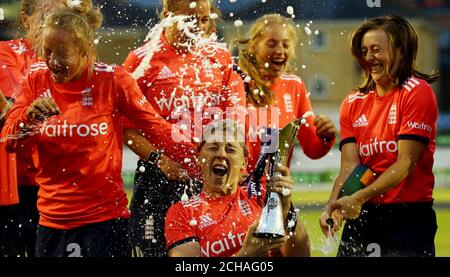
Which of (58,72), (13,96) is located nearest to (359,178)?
(58,72)

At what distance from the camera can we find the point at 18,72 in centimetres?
559

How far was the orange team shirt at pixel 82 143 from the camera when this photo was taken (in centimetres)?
486

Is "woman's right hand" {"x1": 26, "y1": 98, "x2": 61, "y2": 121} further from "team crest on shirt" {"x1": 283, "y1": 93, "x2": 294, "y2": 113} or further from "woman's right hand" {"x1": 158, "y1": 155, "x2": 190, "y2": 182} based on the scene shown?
"team crest on shirt" {"x1": 283, "y1": 93, "x2": 294, "y2": 113}

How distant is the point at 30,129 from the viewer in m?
4.79

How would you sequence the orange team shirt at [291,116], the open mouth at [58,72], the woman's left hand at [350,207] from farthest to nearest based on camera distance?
the orange team shirt at [291,116]
the woman's left hand at [350,207]
the open mouth at [58,72]

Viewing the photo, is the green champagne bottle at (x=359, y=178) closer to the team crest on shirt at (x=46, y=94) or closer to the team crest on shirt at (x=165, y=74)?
the team crest on shirt at (x=165, y=74)

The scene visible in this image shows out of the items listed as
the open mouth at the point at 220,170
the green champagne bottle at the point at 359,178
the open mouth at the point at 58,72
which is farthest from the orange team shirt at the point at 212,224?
the open mouth at the point at 58,72

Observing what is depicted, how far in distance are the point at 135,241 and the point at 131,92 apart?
35.8 inches

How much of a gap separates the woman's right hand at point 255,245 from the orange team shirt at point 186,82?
100 cm

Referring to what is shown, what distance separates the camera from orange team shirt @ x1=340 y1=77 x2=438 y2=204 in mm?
5082

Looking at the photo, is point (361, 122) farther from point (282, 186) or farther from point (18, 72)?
point (18, 72)

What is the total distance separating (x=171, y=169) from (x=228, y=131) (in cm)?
45
